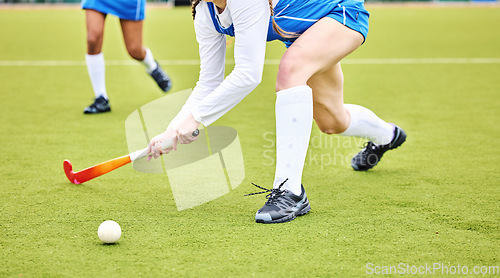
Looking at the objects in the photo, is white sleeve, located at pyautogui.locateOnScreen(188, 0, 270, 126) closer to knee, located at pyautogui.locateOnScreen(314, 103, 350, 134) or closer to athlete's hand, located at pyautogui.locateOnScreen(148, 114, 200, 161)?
athlete's hand, located at pyautogui.locateOnScreen(148, 114, 200, 161)

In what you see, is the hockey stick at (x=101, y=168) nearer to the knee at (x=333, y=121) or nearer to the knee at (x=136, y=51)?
the knee at (x=333, y=121)

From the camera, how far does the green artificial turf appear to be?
2.24m

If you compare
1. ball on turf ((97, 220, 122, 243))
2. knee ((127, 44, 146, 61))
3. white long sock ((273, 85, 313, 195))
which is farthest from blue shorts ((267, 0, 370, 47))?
knee ((127, 44, 146, 61))

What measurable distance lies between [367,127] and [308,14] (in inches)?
34.1

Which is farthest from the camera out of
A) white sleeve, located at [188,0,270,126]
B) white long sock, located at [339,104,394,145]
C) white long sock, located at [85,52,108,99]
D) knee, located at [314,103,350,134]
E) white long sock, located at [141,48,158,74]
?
white long sock, located at [141,48,158,74]

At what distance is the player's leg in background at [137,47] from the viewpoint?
17.2 feet

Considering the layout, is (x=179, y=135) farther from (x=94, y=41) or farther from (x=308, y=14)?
(x=94, y=41)

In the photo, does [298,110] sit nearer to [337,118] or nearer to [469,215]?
[337,118]

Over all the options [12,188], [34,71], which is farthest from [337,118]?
[34,71]

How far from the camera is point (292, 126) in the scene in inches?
103

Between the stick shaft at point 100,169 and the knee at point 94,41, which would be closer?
the stick shaft at point 100,169

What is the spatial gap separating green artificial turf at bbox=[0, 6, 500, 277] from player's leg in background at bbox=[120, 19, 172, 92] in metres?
0.30

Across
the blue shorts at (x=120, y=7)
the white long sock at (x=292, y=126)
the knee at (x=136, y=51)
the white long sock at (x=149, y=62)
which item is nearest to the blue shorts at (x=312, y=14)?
the white long sock at (x=292, y=126)

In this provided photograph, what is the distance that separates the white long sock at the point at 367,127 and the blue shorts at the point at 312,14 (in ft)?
2.06
